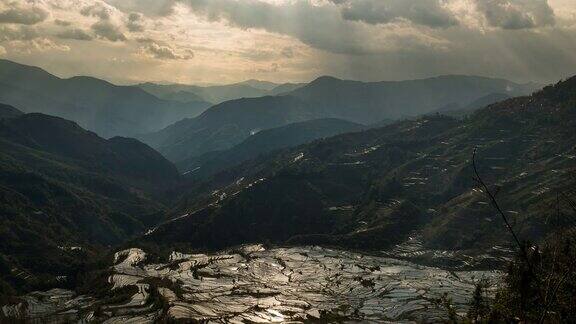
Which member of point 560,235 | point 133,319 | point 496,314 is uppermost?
point 560,235

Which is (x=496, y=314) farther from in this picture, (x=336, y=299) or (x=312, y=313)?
(x=336, y=299)

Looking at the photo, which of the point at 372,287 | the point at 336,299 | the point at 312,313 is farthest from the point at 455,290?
the point at 312,313

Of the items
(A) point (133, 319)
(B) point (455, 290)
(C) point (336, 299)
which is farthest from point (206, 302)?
(B) point (455, 290)

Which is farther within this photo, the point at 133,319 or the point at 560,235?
the point at 133,319

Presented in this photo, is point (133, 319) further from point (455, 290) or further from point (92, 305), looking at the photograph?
point (455, 290)

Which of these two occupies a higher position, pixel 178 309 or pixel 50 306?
pixel 178 309

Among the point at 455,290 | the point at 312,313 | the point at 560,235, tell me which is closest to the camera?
the point at 560,235

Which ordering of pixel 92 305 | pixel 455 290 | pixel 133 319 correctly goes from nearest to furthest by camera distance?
pixel 133 319, pixel 92 305, pixel 455 290

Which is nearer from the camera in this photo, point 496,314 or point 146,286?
point 496,314

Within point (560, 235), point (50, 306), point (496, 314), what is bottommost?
point (50, 306)
